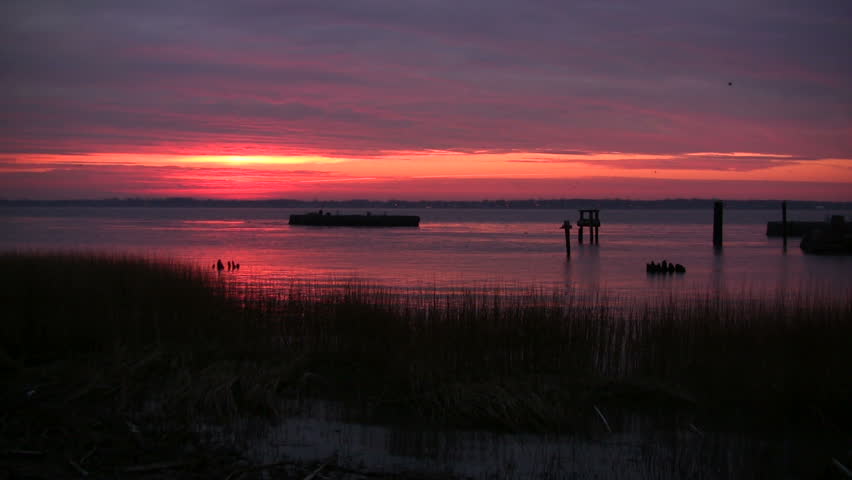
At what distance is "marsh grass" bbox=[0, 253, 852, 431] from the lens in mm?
9078

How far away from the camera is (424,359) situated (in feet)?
34.0

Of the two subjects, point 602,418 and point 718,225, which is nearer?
point 602,418

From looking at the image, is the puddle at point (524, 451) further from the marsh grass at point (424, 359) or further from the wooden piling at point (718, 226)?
the wooden piling at point (718, 226)

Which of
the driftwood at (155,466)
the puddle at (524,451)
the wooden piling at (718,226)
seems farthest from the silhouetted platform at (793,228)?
the driftwood at (155,466)

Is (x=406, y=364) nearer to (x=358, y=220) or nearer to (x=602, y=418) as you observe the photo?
(x=602, y=418)

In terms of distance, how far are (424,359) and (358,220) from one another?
102 m

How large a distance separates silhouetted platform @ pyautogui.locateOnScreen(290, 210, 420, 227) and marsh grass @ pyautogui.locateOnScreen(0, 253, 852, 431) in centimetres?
9859

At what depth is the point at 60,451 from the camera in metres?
6.90

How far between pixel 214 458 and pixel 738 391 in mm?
6466

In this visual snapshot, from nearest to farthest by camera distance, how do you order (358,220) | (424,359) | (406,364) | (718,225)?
(406,364), (424,359), (718,225), (358,220)

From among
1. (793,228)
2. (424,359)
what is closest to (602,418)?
(424,359)

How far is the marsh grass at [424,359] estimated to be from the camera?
9078mm

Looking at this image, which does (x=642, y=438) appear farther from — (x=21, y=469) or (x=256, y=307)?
(x=256, y=307)

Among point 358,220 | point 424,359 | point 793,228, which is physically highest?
point 424,359
